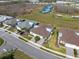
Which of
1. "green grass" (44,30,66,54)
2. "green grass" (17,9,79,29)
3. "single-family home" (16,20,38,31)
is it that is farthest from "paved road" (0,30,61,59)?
"green grass" (17,9,79,29)

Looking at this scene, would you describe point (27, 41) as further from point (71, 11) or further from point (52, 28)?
point (71, 11)

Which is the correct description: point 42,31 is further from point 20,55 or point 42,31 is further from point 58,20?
point 58,20

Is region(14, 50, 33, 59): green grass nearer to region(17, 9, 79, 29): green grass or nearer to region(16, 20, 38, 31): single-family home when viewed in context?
region(16, 20, 38, 31): single-family home

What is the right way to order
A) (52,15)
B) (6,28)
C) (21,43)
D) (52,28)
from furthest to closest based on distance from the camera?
(52,15), (6,28), (52,28), (21,43)

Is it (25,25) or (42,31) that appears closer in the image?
(42,31)

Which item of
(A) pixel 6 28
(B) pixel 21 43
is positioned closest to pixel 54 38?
(B) pixel 21 43

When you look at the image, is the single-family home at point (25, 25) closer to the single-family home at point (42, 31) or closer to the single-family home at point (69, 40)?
the single-family home at point (42, 31)

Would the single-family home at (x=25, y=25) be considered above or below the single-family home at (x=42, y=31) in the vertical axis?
below

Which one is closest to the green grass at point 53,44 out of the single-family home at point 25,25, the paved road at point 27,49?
the paved road at point 27,49

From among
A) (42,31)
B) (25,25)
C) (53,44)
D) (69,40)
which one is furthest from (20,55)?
(25,25)
